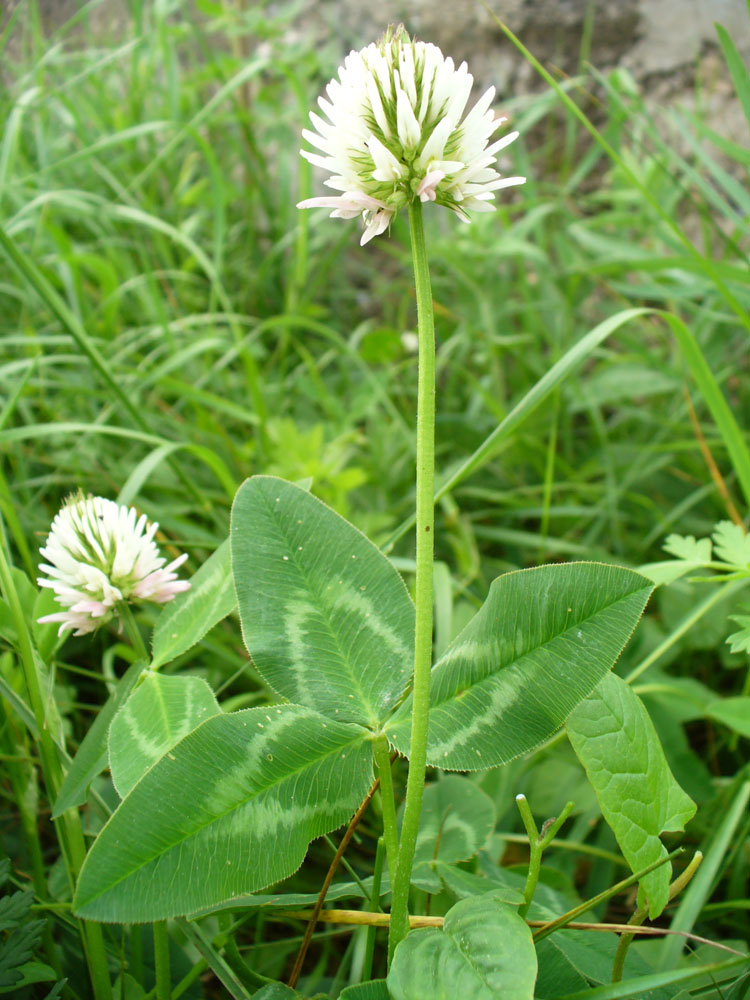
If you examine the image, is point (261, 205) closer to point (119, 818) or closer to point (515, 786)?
point (515, 786)

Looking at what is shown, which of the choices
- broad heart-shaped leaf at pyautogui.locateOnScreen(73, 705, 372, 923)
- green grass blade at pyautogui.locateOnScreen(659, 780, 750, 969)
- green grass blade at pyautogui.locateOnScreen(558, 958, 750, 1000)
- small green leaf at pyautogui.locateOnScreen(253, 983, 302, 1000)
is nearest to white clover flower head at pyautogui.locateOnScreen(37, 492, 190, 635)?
broad heart-shaped leaf at pyautogui.locateOnScreen(73, 705, 372, 923)

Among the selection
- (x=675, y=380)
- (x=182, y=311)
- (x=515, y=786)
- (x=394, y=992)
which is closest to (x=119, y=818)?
(x=394, y=992)

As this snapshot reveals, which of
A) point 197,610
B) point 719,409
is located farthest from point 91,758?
point 719,409

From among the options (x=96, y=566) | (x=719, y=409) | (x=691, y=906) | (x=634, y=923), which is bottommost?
(x=691, y=906)

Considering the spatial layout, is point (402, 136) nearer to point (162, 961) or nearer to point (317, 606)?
point (317, 606)

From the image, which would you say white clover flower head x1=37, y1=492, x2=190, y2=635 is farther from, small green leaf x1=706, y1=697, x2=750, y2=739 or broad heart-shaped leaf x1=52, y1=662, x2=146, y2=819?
small green leaf x1=706, y1=697, x2=750, y2=739

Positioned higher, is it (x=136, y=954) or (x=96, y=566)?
(x=96, y=566)

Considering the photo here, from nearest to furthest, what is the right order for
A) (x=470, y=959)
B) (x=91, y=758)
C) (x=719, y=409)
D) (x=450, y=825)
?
(x=470, y=959), (x=91, y=758), (x=450, y=825), (x=719, y=409)
